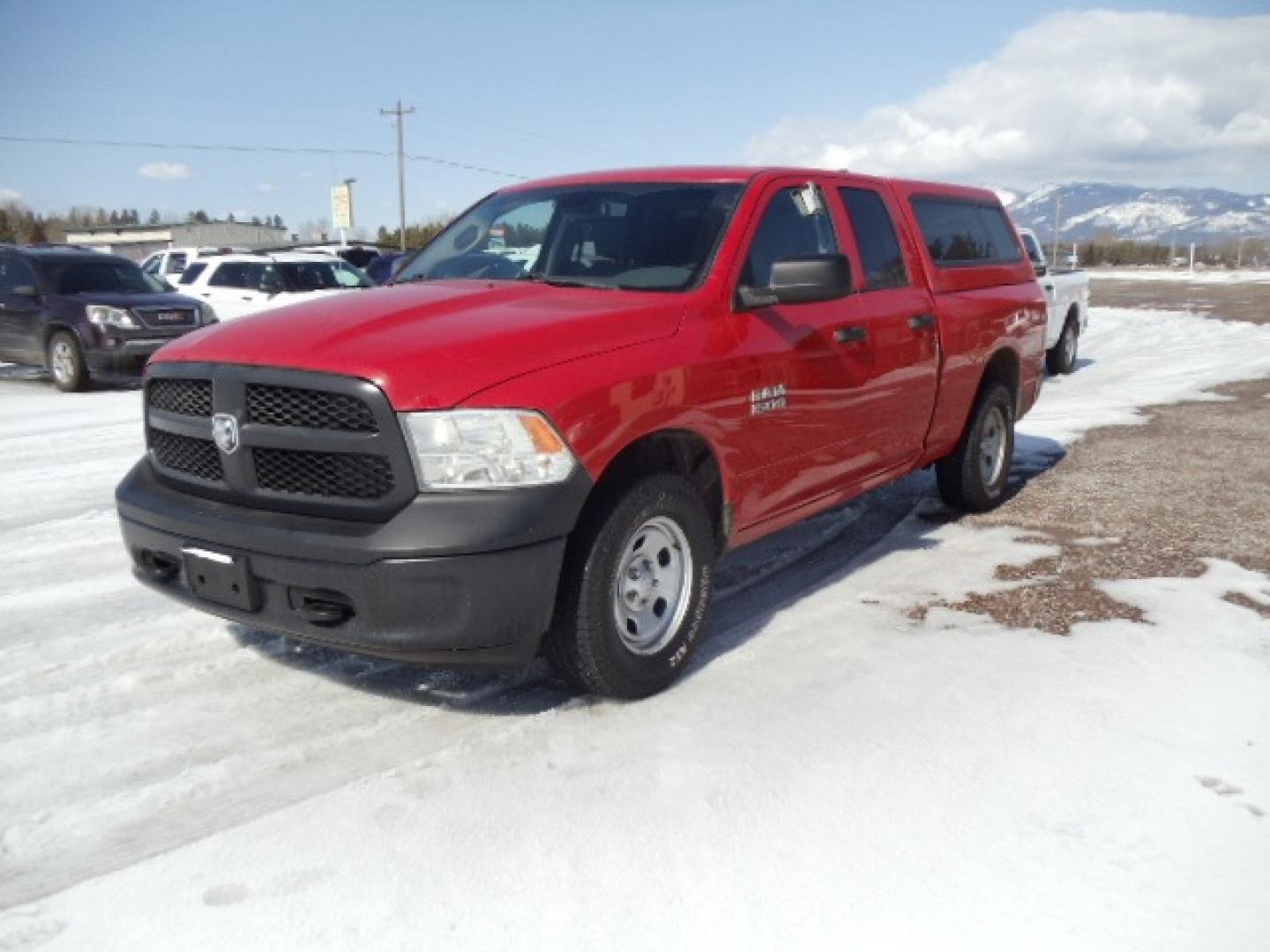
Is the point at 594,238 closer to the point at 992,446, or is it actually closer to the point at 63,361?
the point at 992,446

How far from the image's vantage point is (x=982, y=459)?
6203mm

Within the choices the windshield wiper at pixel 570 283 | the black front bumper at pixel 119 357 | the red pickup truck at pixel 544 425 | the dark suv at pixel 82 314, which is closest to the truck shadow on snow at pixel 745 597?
the red pickup truck at pixel 544 425

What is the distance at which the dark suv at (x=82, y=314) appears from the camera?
39.5ft

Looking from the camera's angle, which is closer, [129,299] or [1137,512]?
[1137,512]

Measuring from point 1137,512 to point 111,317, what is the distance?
1105cm

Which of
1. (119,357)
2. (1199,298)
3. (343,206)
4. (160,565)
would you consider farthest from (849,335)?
(343,206)

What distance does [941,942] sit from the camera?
2.27 m

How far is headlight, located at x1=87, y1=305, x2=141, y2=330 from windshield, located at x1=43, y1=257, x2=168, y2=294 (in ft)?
2.58

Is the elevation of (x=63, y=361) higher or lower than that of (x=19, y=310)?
lower

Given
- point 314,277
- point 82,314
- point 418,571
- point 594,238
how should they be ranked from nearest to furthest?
point 418,571 → point 594,238 → point 82,314 → point 314,277

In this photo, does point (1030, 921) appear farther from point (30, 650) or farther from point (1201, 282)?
point (1201, 282)

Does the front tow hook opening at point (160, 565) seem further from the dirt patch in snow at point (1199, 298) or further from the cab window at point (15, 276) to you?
the dirt patch in snow at point (1199, 298)

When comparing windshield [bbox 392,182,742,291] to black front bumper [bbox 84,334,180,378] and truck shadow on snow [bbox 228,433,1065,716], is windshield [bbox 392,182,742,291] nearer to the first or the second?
truck shadow on snow [bbox 228,433,1065,716]

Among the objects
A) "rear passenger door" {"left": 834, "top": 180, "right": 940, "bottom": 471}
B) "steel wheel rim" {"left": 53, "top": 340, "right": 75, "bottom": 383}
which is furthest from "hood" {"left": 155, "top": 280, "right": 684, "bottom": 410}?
"steel wheel rim" {"left": 53, "top": 340, "right": 75, "bottom": 383}
